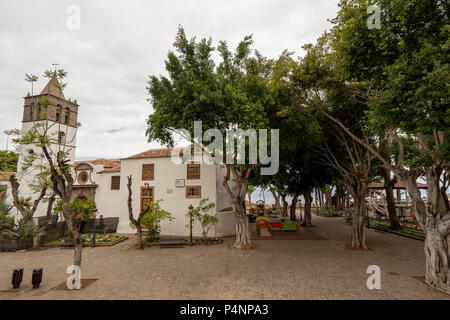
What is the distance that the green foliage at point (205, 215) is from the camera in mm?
17656

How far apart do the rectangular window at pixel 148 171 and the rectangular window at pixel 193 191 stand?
364cm

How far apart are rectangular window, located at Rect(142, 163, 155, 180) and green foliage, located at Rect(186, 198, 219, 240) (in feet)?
17.5

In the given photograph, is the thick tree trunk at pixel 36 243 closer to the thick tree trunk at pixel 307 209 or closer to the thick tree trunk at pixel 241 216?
the thick tree trunk at pixel 241 216

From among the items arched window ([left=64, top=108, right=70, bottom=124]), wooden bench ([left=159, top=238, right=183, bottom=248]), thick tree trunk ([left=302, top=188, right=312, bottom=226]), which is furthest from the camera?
arched window ([left=64, top=108, right=70, bottom=124])

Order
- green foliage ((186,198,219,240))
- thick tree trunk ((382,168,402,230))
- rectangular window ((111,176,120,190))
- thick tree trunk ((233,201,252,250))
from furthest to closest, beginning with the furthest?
rectangular window ((111,176,120,190)), thick tree trunk ((382,168,402,230)), green foliage ((186,198,219,240)), thick tree trunk ((233,201,252,250))

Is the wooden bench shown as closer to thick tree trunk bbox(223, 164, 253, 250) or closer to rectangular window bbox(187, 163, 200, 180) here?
thick tree trunk bbox(223, 164, 253, 250)

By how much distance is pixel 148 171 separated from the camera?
828 inches

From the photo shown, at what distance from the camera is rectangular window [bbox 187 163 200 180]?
65.8ft

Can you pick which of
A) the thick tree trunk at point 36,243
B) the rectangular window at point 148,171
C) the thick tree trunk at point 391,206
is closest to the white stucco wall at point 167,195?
the rectangular window at point 148,171

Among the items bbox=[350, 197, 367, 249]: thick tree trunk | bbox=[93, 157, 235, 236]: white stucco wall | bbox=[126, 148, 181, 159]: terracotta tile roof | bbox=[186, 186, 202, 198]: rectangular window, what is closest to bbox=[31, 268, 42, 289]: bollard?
bbox=[93, 157, 235, 236]: white stucco wall

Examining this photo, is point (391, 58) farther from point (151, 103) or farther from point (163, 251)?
point (163, 251)

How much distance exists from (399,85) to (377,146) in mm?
11038

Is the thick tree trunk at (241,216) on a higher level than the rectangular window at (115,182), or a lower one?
lower
